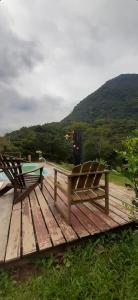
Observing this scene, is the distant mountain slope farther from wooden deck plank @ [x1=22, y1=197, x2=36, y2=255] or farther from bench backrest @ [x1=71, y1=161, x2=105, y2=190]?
wooden deck plank @ [x1=22, y1=197, x2=36, y2=255]

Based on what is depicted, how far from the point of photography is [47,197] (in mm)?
3834

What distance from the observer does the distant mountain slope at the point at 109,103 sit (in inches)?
1772

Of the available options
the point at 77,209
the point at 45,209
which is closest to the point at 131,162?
the point at 77,209

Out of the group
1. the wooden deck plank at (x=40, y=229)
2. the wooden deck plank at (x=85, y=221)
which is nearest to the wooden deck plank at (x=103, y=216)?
the wooden deck plank at (x=85, y=221)

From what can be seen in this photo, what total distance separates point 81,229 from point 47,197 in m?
1.52

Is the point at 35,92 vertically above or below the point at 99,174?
above

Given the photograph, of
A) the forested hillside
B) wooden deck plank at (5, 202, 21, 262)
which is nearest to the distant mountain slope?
the forested hillside

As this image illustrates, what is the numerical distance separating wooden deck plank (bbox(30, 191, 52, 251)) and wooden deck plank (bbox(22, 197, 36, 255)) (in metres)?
0.06

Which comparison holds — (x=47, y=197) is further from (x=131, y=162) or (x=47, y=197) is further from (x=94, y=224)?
(x=131, y=162)

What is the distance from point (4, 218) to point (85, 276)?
1.58 metres

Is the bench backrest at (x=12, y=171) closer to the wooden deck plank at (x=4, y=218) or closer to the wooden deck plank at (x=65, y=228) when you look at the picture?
the wooden deck plank at (x=4, y=218)

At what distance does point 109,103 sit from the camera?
51031 millimetres

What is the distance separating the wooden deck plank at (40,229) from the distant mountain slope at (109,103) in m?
39.4

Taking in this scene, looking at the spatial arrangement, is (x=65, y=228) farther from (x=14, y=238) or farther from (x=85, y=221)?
(x=14, y=238)
